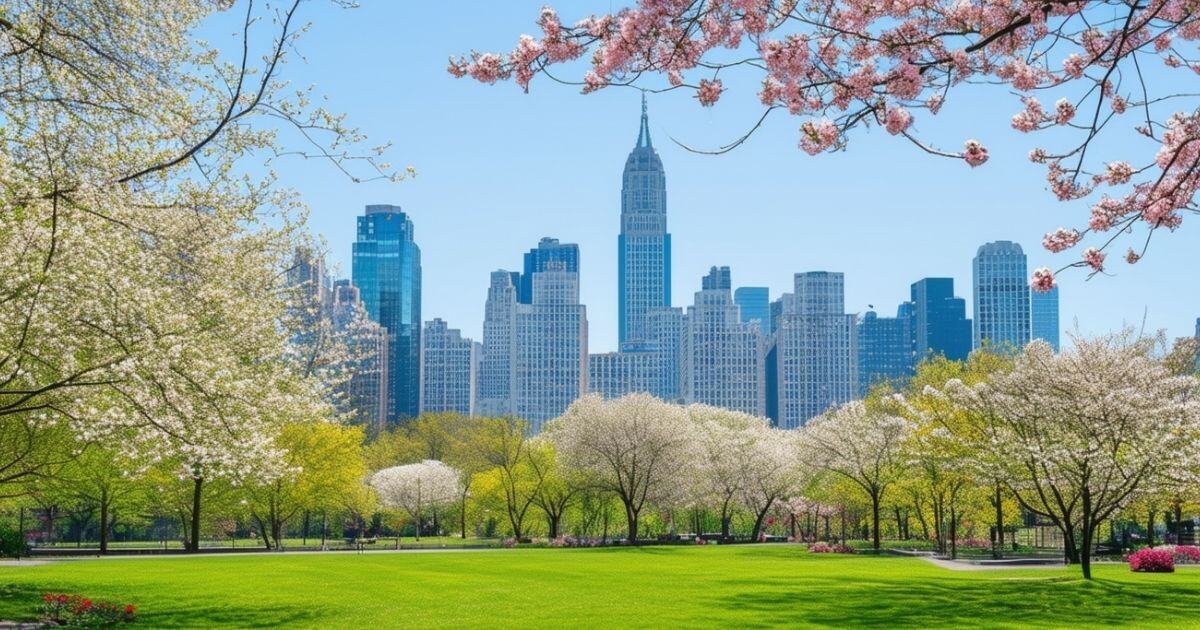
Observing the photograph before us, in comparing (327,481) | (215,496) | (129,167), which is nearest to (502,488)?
(327,481)

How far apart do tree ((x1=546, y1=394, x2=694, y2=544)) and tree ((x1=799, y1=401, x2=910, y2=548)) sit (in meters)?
13.3

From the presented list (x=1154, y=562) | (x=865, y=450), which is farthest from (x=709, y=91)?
(x=865, y=450)

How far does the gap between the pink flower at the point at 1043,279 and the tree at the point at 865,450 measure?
40592mm

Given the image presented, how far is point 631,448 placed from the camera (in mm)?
68562

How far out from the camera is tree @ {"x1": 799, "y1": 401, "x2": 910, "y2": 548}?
52438 mm

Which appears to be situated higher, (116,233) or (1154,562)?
(116,233)

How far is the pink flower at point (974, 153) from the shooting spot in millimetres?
9414

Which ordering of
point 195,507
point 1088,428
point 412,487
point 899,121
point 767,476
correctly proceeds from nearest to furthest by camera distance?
point 899,121, point 1088,428, point 195,507, point 767,476, point 412,487

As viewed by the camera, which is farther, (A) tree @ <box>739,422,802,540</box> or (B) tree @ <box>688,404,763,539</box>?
(B) tree @ <box>688,404,763,539</box>

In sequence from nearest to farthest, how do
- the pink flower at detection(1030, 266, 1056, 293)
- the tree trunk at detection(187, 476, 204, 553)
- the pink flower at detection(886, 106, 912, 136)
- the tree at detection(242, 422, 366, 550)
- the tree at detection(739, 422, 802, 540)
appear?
1. the pink flower at detection(886, 106, 912, 136)
2. the pink flower at detection(1030, 266, 1056, 293)
3. the tree trunk at detection(187, 476, 204, 553)
4. the tree at detection(242, 422, 366, 550)
5. the tree at detection(739, 422, 802, 540)

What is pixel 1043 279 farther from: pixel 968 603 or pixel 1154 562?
pixel 1154 562

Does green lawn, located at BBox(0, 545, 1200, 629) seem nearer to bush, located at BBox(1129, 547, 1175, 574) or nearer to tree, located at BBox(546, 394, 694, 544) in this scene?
bush, located at BBox(1129, 547, 1175, 574)

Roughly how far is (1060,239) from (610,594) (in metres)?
18.5

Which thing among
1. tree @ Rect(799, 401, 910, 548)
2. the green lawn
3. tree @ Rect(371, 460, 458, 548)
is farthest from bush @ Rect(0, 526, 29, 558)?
tree @ Rect(799, 401, 910, 548)
